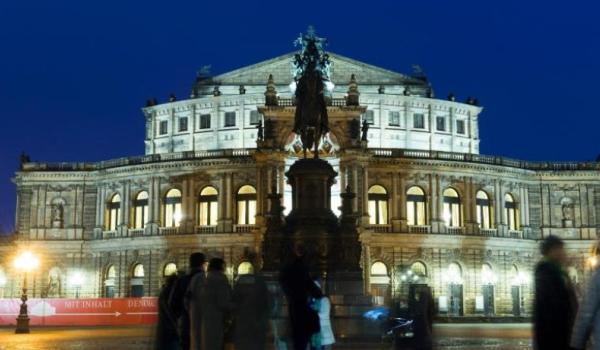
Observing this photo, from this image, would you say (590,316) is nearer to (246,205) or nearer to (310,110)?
(310,110)

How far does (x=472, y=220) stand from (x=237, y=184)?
62.1 feet

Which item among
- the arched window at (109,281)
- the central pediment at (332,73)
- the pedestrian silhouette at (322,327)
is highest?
the central pediment at (332,73)

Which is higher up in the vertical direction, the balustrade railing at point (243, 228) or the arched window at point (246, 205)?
the arched window at point (246, 205)

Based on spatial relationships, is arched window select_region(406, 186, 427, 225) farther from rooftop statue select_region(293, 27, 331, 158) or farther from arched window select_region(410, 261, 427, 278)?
rooftop statue select_region(293, 27, 331, 158)

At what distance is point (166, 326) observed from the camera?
15383mm

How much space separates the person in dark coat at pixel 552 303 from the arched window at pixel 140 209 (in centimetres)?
6331

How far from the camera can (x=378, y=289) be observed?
6688 centimetres

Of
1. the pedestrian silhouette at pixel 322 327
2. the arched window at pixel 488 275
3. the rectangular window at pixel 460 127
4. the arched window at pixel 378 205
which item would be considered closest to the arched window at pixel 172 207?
the arched window at pixel 378 205

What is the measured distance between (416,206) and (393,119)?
13.2 meters

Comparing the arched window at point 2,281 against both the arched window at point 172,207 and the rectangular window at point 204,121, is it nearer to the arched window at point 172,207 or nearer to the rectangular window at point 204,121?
the arched window at point 172,207

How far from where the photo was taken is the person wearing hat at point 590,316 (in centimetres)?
Result: 884

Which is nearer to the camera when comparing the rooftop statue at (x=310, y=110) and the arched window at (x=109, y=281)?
the rooftop statue at (x=310, y=110)

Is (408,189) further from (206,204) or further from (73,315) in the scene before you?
(73,315)

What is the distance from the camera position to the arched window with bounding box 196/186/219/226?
7038 centimetres
